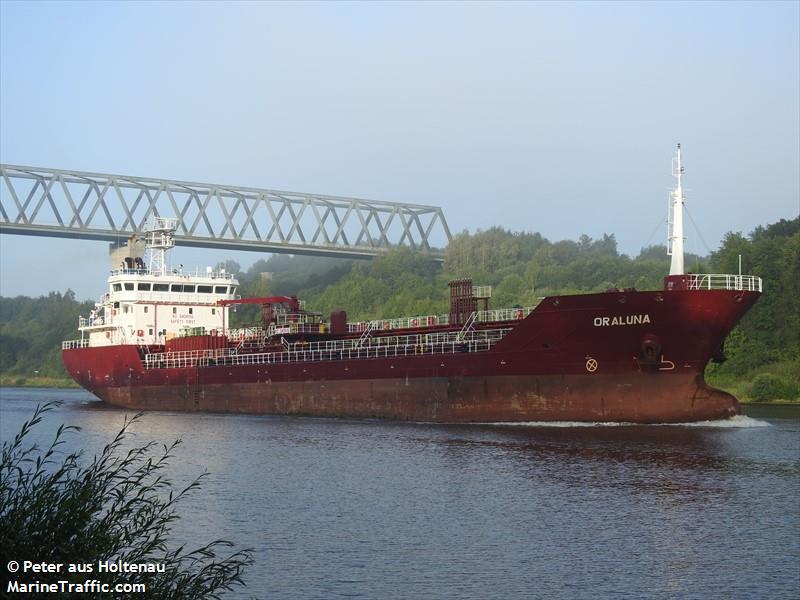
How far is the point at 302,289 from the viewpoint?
93938 millimetres

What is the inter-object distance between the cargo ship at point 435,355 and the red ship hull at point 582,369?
39 millimetres

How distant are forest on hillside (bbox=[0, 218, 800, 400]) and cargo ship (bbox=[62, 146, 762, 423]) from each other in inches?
673

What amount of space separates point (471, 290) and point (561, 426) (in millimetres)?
8148

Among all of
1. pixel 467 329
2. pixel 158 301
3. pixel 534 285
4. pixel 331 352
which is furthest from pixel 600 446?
pixel 534 285

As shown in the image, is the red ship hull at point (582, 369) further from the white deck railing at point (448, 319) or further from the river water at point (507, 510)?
the white deck railing at point (448, 319)

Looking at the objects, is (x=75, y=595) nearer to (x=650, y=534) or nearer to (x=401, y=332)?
(x=650, y=534)

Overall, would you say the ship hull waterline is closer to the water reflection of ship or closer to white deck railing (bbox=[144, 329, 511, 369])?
the water reflection of ship

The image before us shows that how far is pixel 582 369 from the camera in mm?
31781

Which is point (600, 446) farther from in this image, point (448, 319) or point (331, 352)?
point (331, 352)

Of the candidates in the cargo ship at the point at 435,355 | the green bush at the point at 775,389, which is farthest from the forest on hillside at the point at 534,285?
the cargo ship at the point at 435,355

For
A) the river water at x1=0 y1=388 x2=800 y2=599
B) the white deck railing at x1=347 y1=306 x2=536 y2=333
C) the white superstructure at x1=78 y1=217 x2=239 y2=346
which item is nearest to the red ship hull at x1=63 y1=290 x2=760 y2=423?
the river water at x1=0 y1=388 x2=800 y2=599

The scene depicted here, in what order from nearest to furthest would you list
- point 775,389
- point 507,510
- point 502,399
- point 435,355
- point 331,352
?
point 507,510, point 502,399, point 435,355, point 331,352, point 775,389

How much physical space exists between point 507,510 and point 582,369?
12352mm

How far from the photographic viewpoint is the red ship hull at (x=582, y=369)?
30.8 metres
